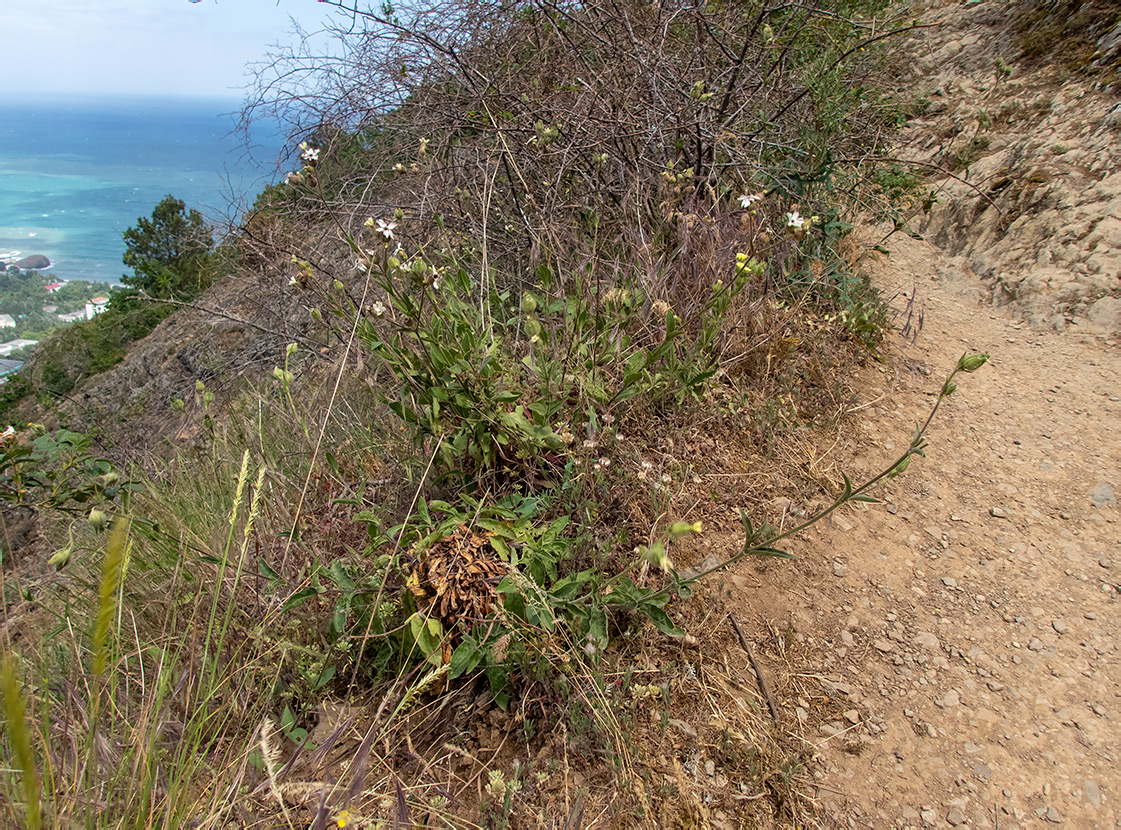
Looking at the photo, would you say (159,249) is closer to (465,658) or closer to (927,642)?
(465,658)

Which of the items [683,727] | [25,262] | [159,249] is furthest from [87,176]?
[683,727]

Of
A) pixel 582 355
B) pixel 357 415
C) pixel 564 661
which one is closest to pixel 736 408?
pixel 582 355

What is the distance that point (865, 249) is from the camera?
3.43 meters

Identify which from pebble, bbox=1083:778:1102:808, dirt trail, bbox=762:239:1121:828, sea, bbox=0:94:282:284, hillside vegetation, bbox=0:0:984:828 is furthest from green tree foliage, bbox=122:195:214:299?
pebble, bbox=1083:778:1102:808

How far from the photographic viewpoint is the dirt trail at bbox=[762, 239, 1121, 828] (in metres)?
1.33

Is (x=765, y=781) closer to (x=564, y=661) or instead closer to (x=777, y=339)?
(x=564, y=661)

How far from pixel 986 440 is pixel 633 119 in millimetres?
2234

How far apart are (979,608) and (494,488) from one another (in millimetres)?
1537

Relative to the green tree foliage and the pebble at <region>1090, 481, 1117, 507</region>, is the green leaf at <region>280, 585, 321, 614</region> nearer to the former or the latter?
the pebble at <region>1090, 481, 1117, 507</region>

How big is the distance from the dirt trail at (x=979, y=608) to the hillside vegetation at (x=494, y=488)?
181 millimetres

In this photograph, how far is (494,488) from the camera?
1926mm

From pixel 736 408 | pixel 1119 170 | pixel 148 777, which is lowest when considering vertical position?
pixel 148 777

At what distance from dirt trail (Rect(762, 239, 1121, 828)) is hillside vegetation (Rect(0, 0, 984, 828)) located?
0.18 m

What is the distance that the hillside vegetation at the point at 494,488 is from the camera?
1.32 m
